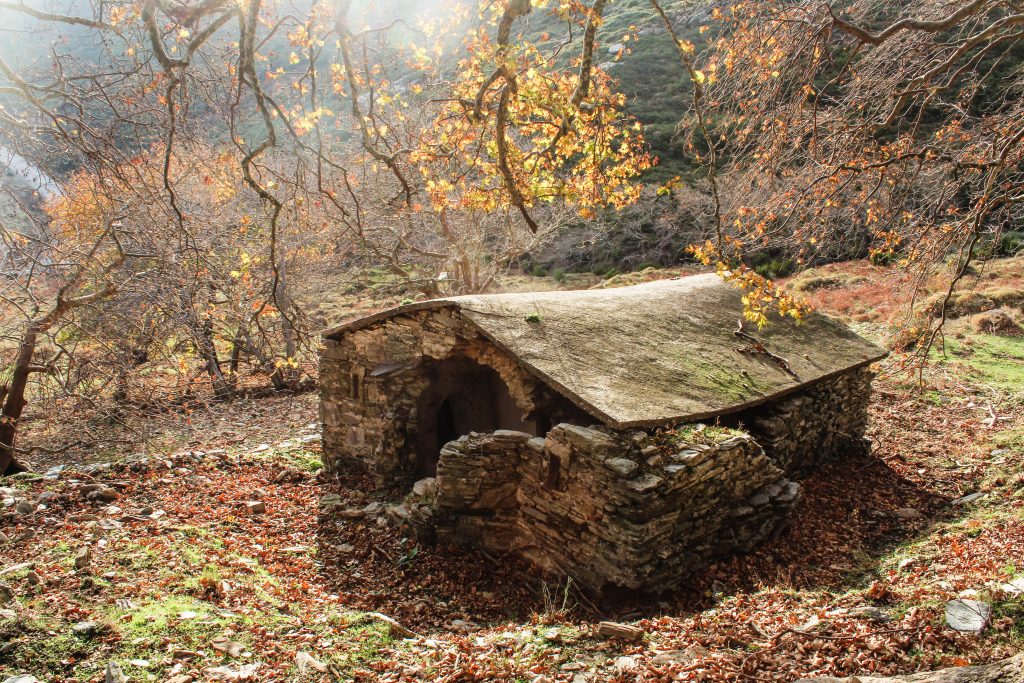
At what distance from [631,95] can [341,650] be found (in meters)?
29.6

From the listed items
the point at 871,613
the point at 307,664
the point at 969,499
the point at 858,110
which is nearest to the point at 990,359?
the point at 969,499

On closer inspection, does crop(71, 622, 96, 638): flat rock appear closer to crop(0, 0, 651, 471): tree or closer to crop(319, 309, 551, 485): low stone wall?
crop(0, 0, 651, 471): tree

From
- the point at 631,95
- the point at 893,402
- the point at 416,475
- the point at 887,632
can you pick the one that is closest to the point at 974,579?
the point at 887,632

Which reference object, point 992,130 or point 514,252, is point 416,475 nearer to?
point 992,130

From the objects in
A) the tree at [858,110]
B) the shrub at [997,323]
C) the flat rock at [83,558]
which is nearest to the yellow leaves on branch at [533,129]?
the tree at [858,110]

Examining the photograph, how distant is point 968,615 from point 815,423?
5342mm

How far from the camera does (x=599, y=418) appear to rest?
599 cm

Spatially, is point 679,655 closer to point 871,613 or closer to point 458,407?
point 871,613

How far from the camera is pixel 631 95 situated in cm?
2942

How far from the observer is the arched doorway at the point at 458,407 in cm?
895

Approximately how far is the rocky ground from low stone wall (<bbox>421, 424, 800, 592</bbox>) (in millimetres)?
271

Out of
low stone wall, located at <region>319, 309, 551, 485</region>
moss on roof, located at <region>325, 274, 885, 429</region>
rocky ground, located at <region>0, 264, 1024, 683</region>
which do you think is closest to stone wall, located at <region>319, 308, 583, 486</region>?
low stone wall, located at <region>319, 309, 551, 485</region>

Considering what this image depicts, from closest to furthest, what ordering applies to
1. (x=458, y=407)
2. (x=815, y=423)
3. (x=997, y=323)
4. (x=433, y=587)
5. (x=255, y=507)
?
(x=433, y=587), (x=255, y=507), (x=815, y=423), (x=458, y=407), (x=997, y=323)

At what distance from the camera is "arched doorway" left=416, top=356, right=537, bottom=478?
8953mm
